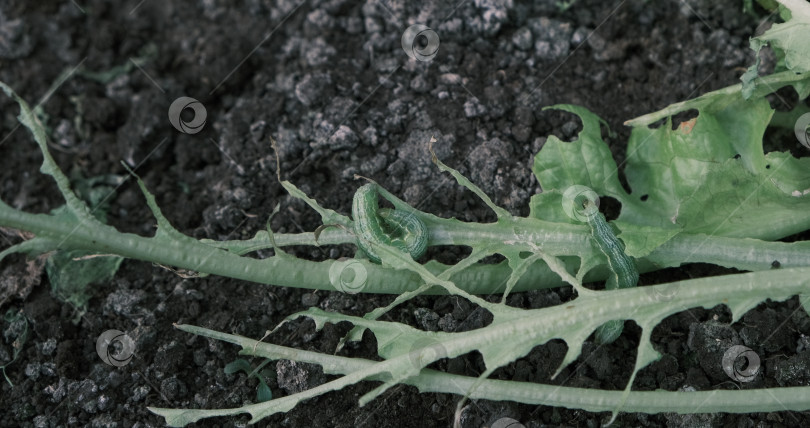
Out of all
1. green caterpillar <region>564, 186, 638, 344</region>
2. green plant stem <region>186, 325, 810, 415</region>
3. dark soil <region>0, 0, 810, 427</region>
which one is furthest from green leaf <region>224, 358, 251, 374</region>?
green caterpillar <region>564, 186, 638, 344</region>

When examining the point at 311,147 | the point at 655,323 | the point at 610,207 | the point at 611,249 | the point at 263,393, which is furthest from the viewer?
the point at 311,147

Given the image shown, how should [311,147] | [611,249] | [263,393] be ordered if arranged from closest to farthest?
[611,249] < [263,393] < [311,147]

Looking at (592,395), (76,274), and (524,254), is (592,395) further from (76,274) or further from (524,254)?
(76,274)

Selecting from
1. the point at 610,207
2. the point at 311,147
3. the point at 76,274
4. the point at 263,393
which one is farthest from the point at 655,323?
the point at 76,274

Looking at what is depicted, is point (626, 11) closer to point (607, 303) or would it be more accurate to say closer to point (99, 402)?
point (607, 303)

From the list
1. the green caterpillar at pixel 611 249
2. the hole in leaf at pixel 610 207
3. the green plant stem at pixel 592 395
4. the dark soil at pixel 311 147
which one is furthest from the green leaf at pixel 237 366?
the hole in leaf at pixel 610 207
